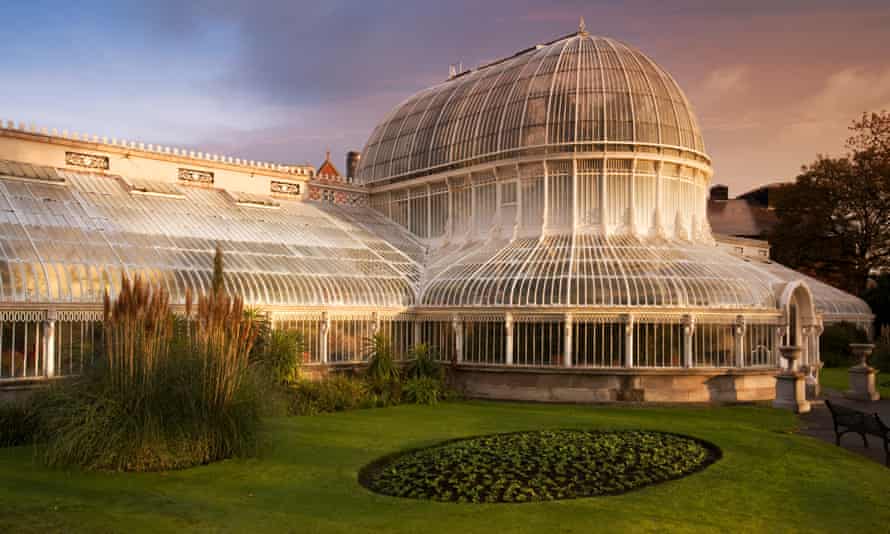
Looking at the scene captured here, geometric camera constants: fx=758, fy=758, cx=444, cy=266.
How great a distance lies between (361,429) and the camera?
20.1 metres

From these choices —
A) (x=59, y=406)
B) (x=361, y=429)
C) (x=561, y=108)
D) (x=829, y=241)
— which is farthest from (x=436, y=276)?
(x=829, y=241)

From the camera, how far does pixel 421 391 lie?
84.9 feet

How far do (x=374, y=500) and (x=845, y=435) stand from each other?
14.3m

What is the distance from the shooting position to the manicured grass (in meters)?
31.0

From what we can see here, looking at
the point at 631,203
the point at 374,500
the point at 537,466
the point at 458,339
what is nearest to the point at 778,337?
the point at 631,203

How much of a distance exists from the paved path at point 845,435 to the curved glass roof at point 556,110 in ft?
37.8

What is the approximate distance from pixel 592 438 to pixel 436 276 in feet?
42.5

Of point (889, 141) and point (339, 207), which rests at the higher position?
point (889, 141)

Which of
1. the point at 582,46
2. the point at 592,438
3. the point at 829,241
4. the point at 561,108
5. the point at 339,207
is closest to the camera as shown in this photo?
the point at 592,438

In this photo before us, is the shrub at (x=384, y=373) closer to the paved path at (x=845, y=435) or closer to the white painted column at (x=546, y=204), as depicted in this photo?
the white painted column at (x=546, y=204)

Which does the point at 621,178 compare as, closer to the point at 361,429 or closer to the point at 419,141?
the point at 419,141

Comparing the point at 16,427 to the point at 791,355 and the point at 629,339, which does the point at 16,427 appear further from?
the point at 791,355

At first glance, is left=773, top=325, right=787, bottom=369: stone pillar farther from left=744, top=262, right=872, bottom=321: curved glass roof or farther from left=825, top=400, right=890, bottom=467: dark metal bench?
left=744, top=262, right=872, bottom=321: curved glass roof

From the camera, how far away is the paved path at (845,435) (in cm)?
1822
